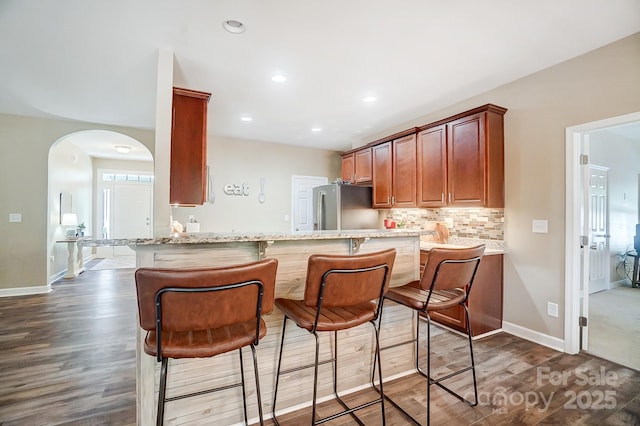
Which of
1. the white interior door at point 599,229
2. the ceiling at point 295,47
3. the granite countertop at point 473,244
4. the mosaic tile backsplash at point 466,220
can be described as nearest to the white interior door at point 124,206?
the ceiling at point 295,47

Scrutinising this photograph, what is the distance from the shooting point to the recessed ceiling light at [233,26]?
6.99ft

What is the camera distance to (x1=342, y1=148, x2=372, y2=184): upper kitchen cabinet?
16.1 feet

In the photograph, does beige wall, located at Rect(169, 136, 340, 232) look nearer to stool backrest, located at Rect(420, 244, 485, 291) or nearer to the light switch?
the light switch

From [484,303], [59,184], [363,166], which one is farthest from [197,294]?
[59,184]

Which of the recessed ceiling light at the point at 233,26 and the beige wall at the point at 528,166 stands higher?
the recessed ceiling light at the point at 233,26

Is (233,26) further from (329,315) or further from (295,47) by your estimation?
(329,315)

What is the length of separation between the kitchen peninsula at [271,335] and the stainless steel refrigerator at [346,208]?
232cm

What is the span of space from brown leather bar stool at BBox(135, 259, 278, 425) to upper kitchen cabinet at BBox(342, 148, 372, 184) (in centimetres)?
386

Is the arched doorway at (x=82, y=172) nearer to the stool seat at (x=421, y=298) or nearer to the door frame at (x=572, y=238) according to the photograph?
the stool seat at (x=421, y=298)

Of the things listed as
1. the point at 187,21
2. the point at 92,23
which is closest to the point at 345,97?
the point at 187,21

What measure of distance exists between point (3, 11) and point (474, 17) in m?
3.29

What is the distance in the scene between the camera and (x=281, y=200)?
5.90 metres

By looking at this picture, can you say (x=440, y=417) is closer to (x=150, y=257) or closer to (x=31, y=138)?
(x=150, y=257)

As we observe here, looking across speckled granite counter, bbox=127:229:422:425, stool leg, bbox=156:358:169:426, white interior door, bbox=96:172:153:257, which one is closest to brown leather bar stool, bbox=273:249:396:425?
speckled granite counter, bbox=127:229:422:425
